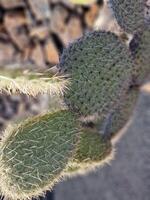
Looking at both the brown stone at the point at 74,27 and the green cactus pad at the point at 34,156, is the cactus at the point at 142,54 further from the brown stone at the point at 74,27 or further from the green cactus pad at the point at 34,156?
the brown stone at the point at 74,27

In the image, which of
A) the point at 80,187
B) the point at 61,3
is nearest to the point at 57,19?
the point at 61,3

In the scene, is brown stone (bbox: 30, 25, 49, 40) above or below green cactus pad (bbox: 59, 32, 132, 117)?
below

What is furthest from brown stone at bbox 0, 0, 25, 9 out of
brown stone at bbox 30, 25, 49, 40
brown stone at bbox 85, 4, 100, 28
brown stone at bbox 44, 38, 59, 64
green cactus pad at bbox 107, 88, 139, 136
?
green cactus pad at bbox 107, 88, 139, 136

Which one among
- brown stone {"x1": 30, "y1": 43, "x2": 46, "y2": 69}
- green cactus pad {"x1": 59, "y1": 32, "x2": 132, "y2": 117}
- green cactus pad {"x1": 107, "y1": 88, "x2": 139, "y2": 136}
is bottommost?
brown stone {"x1": 30, "y1": 43, "x2": 46, "y2": 69}

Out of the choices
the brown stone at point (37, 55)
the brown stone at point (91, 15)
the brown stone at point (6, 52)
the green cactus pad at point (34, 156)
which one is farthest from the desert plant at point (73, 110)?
the brown stone at point (6, 52)

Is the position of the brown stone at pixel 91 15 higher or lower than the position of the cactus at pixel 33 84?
lower

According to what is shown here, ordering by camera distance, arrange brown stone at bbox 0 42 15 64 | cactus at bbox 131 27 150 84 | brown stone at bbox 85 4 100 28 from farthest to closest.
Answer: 1. brown stone at bbox 0 42 15 64
2. brown stone at bbox 85 4 100 28
3. cactus at bbox 131 27 150 84

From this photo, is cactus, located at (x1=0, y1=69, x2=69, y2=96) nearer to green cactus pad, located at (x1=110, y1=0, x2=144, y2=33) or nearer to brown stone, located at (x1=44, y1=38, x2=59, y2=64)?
green cactus pad, located at (x1=110, y1=0, x2=144, y2=33)
